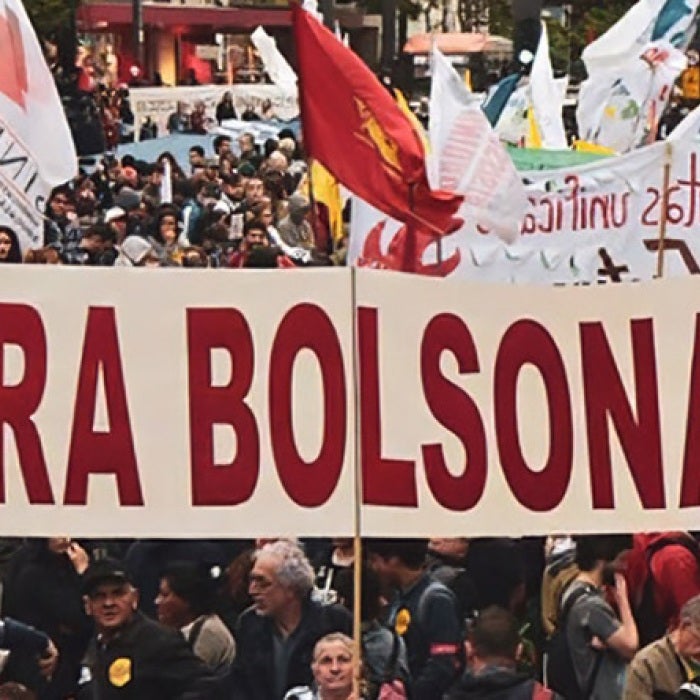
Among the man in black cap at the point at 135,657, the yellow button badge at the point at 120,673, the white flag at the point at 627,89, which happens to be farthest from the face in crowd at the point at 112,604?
the white flag at the point at 627,89

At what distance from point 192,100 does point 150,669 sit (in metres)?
26.0

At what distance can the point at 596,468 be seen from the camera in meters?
5.83

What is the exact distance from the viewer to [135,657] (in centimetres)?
686

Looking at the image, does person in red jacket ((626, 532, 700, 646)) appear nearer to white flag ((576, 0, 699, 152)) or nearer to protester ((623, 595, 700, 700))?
protester ((623, 595, 700, 700))

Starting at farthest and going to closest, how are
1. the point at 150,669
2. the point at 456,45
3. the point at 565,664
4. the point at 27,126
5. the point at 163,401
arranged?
1. the point at 456,45
2. the point at 27,126
3. the point at 565,664
4. the point at 150,669
5. the point at 163,401

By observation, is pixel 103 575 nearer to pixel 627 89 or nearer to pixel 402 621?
pixel 402 621

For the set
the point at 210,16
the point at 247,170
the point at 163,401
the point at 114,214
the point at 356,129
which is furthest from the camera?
the point at 210,16

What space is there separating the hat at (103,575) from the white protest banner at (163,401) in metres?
1.42

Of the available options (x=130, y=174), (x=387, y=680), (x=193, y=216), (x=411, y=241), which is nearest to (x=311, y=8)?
(x=193, y=216)

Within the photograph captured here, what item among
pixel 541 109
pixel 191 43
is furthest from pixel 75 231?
pixel 191 43

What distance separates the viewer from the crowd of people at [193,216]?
49.4 feet

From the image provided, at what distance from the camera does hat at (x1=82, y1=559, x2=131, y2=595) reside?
707cm

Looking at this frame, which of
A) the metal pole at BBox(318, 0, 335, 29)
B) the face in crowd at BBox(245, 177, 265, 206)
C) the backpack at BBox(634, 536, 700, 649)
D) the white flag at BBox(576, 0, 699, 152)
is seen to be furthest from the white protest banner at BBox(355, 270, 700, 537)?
the metal pole at BBox(318, 0, 335, 29)

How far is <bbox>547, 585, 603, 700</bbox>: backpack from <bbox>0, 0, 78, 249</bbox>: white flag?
370 centimetres
